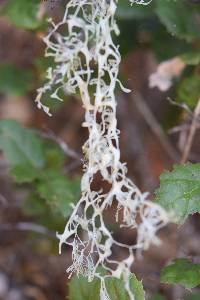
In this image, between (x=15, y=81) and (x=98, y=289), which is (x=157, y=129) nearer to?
(x=15, y=81)

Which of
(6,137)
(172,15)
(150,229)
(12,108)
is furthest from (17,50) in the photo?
(150,229)

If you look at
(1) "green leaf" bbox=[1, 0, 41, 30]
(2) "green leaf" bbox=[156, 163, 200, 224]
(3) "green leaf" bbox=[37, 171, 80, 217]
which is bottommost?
(2) "green leaf" bbox=[156, 163, 200, 224]

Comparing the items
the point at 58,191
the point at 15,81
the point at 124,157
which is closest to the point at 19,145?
the point at 58,191

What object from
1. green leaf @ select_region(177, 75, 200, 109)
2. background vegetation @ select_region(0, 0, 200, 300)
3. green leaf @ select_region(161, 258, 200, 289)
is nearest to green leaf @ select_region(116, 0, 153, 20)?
background vegetation @ select_region(0, 0, 200, 300)

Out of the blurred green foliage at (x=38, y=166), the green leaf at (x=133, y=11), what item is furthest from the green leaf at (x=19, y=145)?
the green leaf at (x=133, y=11)

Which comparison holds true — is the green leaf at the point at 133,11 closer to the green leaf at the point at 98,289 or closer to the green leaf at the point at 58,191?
the green leaf at the point at 58,191

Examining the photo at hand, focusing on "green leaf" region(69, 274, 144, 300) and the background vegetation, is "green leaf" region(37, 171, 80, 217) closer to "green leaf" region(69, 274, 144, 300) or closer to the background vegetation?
the background vegetation

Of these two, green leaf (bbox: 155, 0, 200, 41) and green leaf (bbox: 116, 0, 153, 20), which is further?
green leaf (bbox: 116, 0, 153, 20)
